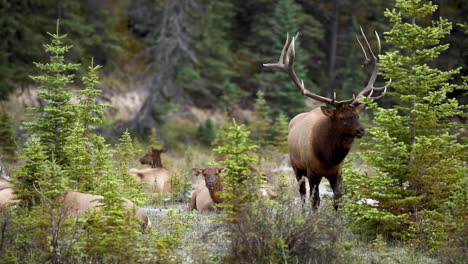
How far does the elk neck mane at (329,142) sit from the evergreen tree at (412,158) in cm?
51

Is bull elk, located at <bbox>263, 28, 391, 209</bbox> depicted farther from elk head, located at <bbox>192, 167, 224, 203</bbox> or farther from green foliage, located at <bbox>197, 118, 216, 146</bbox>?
green foliage, located at <bbox>197, 118, 216, 146</bbox>

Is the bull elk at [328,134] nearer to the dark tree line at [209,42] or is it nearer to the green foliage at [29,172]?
the green foliage at [29,172]

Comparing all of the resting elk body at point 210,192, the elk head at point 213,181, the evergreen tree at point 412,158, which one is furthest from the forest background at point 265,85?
the elk head at point 213,181

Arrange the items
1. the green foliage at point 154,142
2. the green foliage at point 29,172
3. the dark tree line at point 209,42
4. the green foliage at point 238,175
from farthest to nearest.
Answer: the dark tree line at point 209,42 < the green foliage at point 154,142 < the green foliage at point 29,172 < the green foliage at point 238,175

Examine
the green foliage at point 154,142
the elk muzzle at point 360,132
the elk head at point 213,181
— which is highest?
the elk muzzle at point 360,132

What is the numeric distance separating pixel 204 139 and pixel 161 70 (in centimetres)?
436

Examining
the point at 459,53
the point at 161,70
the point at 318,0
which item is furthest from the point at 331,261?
the point at 318,0

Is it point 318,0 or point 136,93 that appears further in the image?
point 318,0

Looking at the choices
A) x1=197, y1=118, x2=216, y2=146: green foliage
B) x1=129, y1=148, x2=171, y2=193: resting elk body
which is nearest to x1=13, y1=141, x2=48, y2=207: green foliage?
x1=129, y1=148, x2=171, y2=193: resting elk body

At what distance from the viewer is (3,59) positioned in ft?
71.9

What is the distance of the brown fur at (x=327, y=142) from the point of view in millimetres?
8469

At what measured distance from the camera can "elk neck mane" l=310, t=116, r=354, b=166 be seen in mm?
8586

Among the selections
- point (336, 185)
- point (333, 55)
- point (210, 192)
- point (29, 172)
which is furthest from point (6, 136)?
point (333, 55)

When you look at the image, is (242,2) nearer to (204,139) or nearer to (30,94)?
(204,139)
